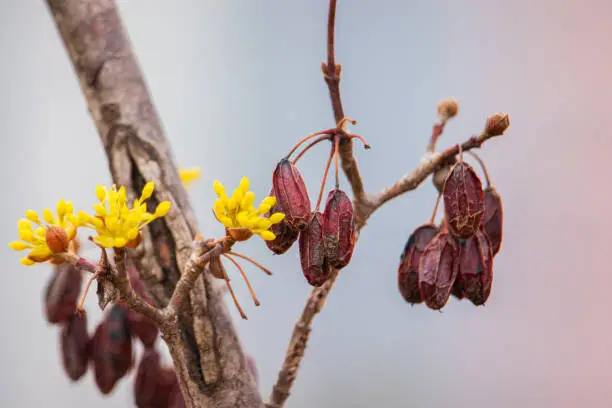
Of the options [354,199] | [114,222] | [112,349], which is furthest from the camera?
[112,349]

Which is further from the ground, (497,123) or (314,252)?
(497,123)

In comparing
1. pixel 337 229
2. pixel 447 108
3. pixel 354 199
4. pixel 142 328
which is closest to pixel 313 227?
pixel 337 229

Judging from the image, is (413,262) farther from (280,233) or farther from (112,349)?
(112,349)

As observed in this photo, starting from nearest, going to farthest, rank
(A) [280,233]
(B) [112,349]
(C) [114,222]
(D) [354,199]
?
1. (C) [114,222]
2. (A) [280,233]
3. (D) [354,199]
4. (B) [112,349]

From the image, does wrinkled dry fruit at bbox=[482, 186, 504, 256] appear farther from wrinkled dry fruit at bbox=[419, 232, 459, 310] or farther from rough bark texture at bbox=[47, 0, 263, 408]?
rough bark texture at bbox=[47, 0, 263, 408]

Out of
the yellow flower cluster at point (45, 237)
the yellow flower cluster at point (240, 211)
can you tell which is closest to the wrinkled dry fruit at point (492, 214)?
the yellow flower cluster at point (240, 211)

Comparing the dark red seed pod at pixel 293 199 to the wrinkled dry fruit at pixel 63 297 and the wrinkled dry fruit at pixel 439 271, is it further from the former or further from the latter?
the wrinkled dry fruit at pixel 63 297

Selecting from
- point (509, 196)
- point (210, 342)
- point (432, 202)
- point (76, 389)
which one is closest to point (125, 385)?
point (76, 389)
